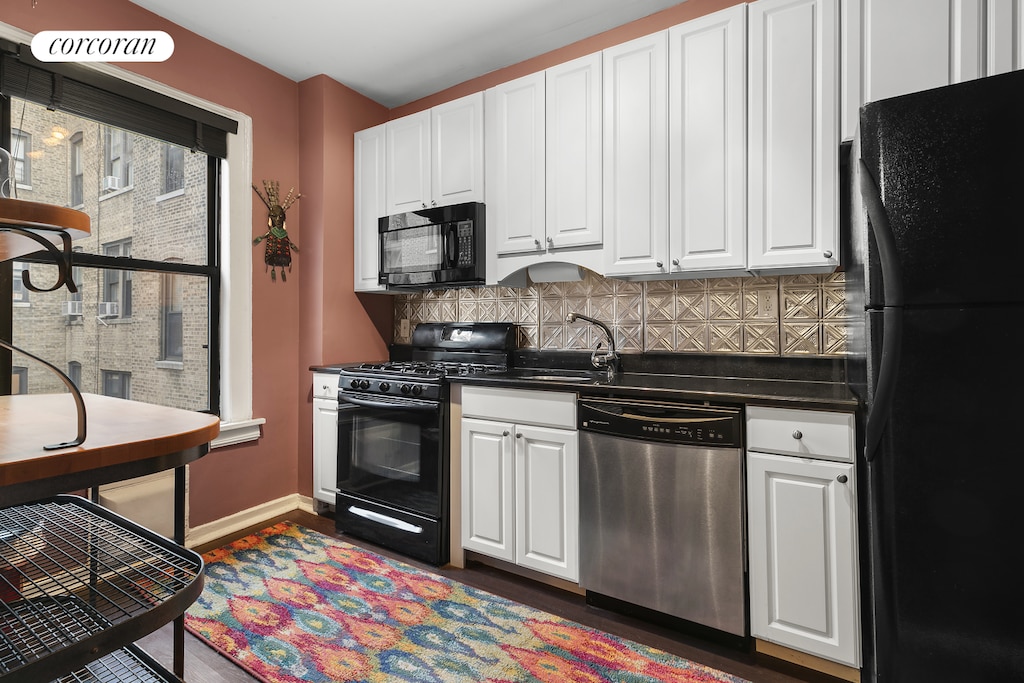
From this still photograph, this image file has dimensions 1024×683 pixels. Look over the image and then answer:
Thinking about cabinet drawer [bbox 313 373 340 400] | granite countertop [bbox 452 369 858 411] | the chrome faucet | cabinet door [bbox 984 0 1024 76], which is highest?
cabinet door [bbox 984 0 1024 76]

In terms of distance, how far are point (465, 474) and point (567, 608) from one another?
0.75 meters

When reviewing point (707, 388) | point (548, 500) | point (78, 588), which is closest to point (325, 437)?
point (548, 500)

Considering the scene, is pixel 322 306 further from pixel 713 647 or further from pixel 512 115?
pixel 713 647

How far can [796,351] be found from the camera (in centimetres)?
238

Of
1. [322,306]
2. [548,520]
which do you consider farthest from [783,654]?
[322,306]

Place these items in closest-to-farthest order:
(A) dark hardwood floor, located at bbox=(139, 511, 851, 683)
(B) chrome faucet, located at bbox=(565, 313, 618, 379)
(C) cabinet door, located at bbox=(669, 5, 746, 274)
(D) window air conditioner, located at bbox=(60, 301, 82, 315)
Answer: (A) dark hardwood floor, located at bbox=(139, 511, 851, 683) < (C) cabinet door, located at bbox=(669, 5, 746, 274) < (D) window air conditioner, located at bbox=(60, 301, 82, 315) < (B) chrome faucet, located at bbox=(565, 313, 618, 379)

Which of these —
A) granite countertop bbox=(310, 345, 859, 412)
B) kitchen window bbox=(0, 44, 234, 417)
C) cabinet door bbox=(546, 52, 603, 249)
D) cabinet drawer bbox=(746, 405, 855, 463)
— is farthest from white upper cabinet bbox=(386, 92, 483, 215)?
cabinet drawer bbox=(746, 405, 855, 463)

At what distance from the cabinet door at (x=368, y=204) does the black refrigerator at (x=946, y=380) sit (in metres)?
2.70

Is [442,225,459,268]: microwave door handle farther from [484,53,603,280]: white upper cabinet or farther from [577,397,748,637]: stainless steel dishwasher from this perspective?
[577,397,748,637]: stainless steel dishwasher

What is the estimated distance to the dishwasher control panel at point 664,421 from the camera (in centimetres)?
190

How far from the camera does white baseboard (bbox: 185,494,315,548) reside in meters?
2.85

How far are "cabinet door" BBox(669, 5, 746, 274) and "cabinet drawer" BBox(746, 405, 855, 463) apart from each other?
26.9 inches

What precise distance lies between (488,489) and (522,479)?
0.20m

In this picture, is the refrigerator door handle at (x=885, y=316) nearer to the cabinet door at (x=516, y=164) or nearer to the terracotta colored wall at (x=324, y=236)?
the cabinet door at (x=516, y=164)
